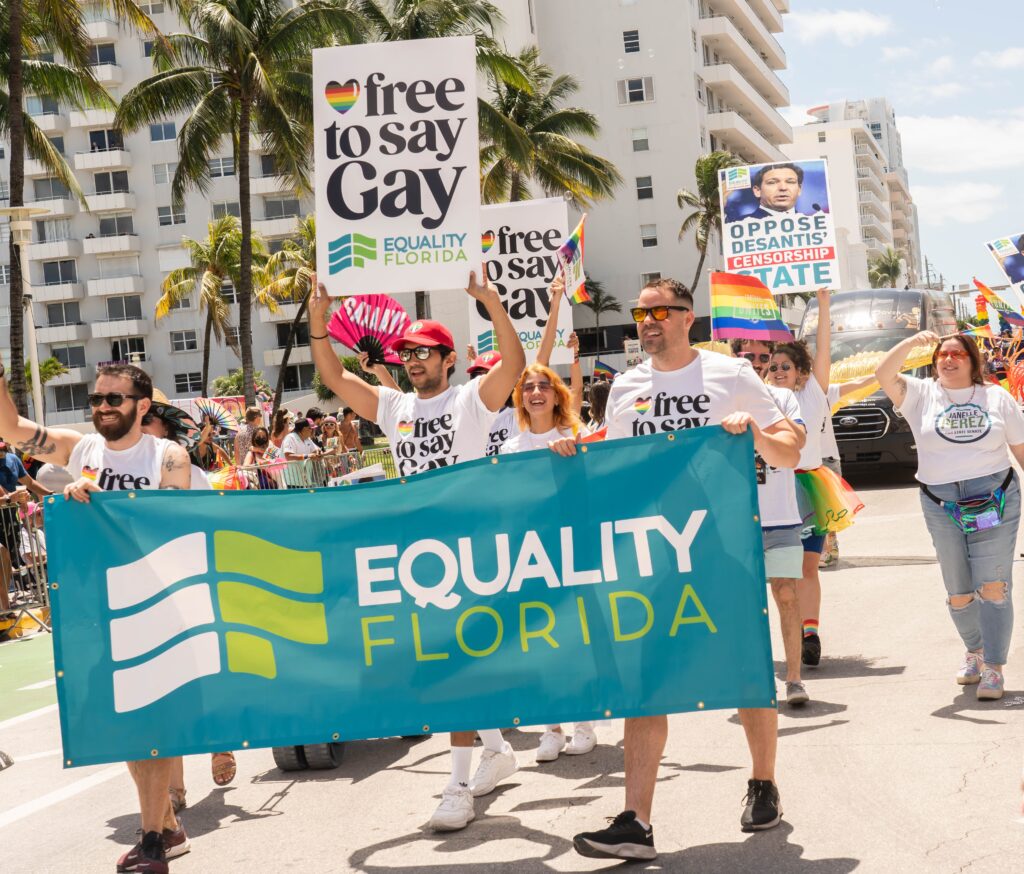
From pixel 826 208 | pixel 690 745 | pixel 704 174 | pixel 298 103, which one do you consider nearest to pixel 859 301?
pixel 826 208

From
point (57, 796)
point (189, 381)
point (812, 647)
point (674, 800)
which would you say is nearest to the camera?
point (674, 800)

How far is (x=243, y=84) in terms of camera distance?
3039 centimetres

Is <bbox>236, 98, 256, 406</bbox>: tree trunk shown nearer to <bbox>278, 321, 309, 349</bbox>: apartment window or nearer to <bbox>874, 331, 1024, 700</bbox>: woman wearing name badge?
<bbox>874, 331, 1024, 700</bbox>: woman wearing name badge

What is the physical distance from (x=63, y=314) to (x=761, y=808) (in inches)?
2730

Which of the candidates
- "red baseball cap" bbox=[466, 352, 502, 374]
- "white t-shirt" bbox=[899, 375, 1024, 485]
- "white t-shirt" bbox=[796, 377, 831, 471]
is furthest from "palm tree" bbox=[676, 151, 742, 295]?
"white t-shirt" bbox=[899, 375, 1024, 485]

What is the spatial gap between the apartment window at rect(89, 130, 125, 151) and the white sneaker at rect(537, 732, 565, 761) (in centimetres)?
6556

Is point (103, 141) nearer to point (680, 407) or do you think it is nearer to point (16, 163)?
point (16, 163)

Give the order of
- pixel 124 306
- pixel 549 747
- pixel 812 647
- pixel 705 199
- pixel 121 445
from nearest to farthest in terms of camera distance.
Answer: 1. pixel 121 445
2. pixel 549 747
3. pixel 812 647
4. pixel 705 199
5. pixel 124 306

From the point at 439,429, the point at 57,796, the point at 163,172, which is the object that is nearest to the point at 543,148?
the point at 163,172

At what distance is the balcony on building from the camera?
222 ft

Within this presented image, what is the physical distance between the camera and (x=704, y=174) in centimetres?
5978

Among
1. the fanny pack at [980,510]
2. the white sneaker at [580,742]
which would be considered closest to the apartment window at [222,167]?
the fanny pack at [980,510]

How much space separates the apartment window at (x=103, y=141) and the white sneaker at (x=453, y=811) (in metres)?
66.5

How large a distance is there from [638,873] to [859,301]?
19881 millimetres
